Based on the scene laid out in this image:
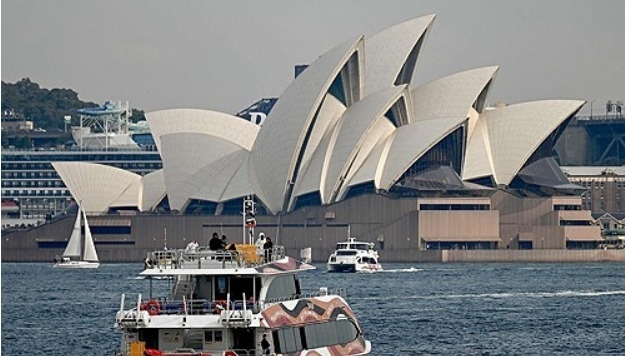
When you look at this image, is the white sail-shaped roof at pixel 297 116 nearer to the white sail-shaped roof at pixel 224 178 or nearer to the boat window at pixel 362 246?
the white sail-shaped roof at pixel 224 178

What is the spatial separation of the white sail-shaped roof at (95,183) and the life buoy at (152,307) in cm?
8881

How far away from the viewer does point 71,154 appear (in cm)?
14412

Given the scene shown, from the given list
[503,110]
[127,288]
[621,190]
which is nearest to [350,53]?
[503,110]

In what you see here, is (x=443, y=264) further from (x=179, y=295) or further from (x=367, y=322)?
(x=179, y=295)

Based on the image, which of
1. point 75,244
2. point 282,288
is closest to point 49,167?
point 75,244

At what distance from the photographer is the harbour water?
3966 centimetres

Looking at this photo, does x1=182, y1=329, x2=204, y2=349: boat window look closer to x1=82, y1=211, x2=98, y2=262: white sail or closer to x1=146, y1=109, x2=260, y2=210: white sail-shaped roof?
x1=82, y1=211, x2=98, y2=262: white sail

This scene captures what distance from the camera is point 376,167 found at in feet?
331

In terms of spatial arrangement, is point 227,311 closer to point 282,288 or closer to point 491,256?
point 282,288

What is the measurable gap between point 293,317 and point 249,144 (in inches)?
3319

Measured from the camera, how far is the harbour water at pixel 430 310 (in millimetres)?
39656

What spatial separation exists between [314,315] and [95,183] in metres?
90.2

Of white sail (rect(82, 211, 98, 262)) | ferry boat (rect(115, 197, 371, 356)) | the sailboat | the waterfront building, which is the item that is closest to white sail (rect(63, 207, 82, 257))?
the sailboat

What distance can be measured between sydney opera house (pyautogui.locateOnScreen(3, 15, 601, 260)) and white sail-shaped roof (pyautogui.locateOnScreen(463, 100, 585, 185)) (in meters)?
0.08
